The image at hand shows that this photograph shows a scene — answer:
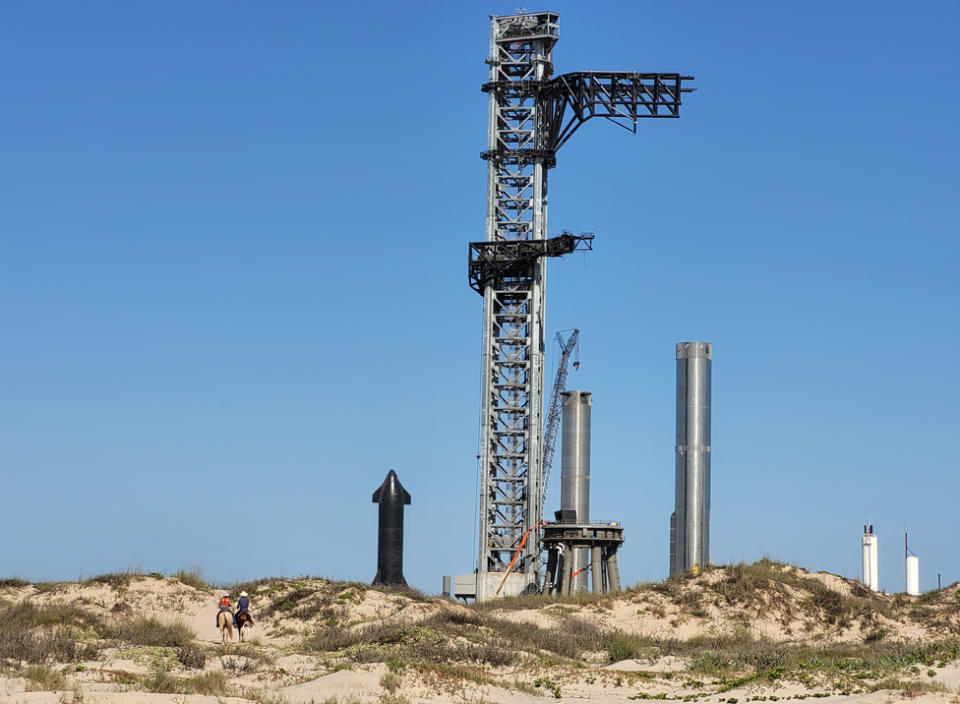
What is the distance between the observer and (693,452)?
216ft

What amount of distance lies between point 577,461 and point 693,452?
6.10 m

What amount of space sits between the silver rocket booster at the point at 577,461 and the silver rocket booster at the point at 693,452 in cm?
485

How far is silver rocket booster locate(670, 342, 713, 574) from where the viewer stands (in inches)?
2596

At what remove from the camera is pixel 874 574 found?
88.3 m

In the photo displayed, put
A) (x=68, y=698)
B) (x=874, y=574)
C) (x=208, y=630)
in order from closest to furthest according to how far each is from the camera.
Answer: (x=68, y=698), (x=208, y=630), (x=874, y=574)

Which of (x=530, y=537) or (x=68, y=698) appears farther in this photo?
(x=530, y=537)

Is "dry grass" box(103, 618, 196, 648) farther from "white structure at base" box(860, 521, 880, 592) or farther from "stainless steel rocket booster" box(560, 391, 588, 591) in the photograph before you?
"white structure at base" box(860, 521, 880, 592)

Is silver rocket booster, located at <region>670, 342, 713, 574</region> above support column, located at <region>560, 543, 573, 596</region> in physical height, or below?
above

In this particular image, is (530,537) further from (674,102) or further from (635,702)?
(635,702)

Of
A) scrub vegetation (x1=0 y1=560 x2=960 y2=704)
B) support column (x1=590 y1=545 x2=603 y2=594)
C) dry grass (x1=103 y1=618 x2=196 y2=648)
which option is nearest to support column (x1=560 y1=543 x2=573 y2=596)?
support column (x1=590 y1=545 x2=603 y2=594)

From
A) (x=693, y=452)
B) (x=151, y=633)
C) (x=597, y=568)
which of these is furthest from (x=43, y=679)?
(x=693, y=452)

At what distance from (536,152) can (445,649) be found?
129ft

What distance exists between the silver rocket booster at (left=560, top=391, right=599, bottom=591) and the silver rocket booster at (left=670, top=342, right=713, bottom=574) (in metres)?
4.85

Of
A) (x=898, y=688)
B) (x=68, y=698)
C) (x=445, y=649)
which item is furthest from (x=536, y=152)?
(x=68, y=698)
